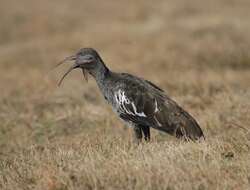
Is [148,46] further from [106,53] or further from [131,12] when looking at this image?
[131,12]

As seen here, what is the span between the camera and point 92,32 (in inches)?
997

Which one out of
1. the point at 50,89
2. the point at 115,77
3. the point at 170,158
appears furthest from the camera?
the point at 50,89

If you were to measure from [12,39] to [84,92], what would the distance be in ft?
38.3

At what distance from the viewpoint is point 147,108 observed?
32.3 feet

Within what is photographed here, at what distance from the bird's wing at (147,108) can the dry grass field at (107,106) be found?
324mm

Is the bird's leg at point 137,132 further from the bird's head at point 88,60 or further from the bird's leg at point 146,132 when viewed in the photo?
the bird's head at point 88,60

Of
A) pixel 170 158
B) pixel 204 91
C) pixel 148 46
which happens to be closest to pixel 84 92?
A: pixel 204 91

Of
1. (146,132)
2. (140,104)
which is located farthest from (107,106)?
(140,104)

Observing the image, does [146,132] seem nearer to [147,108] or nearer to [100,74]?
[147,108]

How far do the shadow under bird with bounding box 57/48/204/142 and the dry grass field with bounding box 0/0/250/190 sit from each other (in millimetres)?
287

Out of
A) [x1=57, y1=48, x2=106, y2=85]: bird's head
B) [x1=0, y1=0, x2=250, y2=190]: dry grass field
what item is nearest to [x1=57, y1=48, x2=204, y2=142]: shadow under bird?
[x1=57, y1=48, x2=106, y2=85]: bird's head

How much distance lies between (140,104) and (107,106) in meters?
4.74

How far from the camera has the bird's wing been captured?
31.9 feet

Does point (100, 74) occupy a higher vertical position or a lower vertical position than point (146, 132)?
higher
